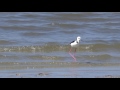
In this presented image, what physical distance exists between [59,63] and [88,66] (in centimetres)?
68

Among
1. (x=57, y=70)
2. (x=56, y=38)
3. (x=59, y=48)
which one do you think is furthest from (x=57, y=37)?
(x=57, y=70)

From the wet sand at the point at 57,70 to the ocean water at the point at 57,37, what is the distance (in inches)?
9.8

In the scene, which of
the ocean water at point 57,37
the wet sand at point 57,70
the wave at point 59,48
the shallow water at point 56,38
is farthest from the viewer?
the wave at point 59,48

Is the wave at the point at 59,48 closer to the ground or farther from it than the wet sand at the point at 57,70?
A: farther from it

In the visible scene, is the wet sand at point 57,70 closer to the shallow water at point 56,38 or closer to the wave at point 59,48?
the shallow water at point 56,38

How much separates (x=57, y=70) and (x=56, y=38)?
4.44 m

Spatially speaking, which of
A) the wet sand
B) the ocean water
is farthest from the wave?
the wet sand

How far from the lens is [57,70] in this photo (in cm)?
781

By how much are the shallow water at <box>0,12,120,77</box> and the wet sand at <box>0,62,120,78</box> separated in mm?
66

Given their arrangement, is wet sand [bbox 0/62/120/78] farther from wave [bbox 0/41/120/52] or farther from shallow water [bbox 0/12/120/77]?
wave [bbox 0/41/120/52]

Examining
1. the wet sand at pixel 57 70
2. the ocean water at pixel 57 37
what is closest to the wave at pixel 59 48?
the ocean water at pixel 57 37

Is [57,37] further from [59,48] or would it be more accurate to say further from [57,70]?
[57,70]

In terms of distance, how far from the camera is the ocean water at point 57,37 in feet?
31.3

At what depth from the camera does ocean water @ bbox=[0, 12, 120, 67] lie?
955 centimetres
